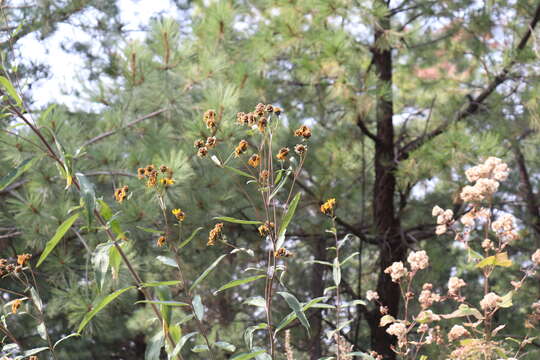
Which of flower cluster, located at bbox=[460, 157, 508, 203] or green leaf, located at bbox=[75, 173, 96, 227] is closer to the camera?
green leaf, located at bbox=[75, 173, 96, 227]

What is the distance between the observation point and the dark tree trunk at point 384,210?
10.7ft

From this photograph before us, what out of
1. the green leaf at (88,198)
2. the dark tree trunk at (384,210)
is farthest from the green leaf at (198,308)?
the dark tree trunk at (384,210)

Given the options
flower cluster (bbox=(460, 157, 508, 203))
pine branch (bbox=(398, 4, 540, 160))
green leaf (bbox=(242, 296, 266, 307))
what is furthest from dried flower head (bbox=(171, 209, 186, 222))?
pine branch (bbox=(398, 4, 540, 160))

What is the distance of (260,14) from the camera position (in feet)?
12.9

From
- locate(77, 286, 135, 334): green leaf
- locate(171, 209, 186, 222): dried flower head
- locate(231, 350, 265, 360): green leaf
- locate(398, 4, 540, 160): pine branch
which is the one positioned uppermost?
locate(398, 4, 540, 160): pine branch

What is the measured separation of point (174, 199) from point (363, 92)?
41.6 inches

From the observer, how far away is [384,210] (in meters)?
3.43

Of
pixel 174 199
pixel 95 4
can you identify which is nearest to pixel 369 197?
pixel 174 199

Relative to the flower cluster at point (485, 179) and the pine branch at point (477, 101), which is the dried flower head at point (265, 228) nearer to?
the flower cluster at point (485, 179)

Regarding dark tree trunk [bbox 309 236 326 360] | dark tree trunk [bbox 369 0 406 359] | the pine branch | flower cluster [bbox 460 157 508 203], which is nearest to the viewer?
flower cluster [bbox 460 157 508 203]

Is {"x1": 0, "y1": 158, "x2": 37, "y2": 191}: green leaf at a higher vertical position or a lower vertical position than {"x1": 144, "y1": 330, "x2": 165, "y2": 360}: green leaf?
higher

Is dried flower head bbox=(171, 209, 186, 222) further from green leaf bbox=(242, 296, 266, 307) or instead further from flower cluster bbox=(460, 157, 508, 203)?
flower cluster bbox=(460, 157, 508, 203)

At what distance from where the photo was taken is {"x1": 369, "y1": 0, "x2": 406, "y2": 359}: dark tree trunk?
3258 millimetres

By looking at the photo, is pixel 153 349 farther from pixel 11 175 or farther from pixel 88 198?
pixel 11 175
